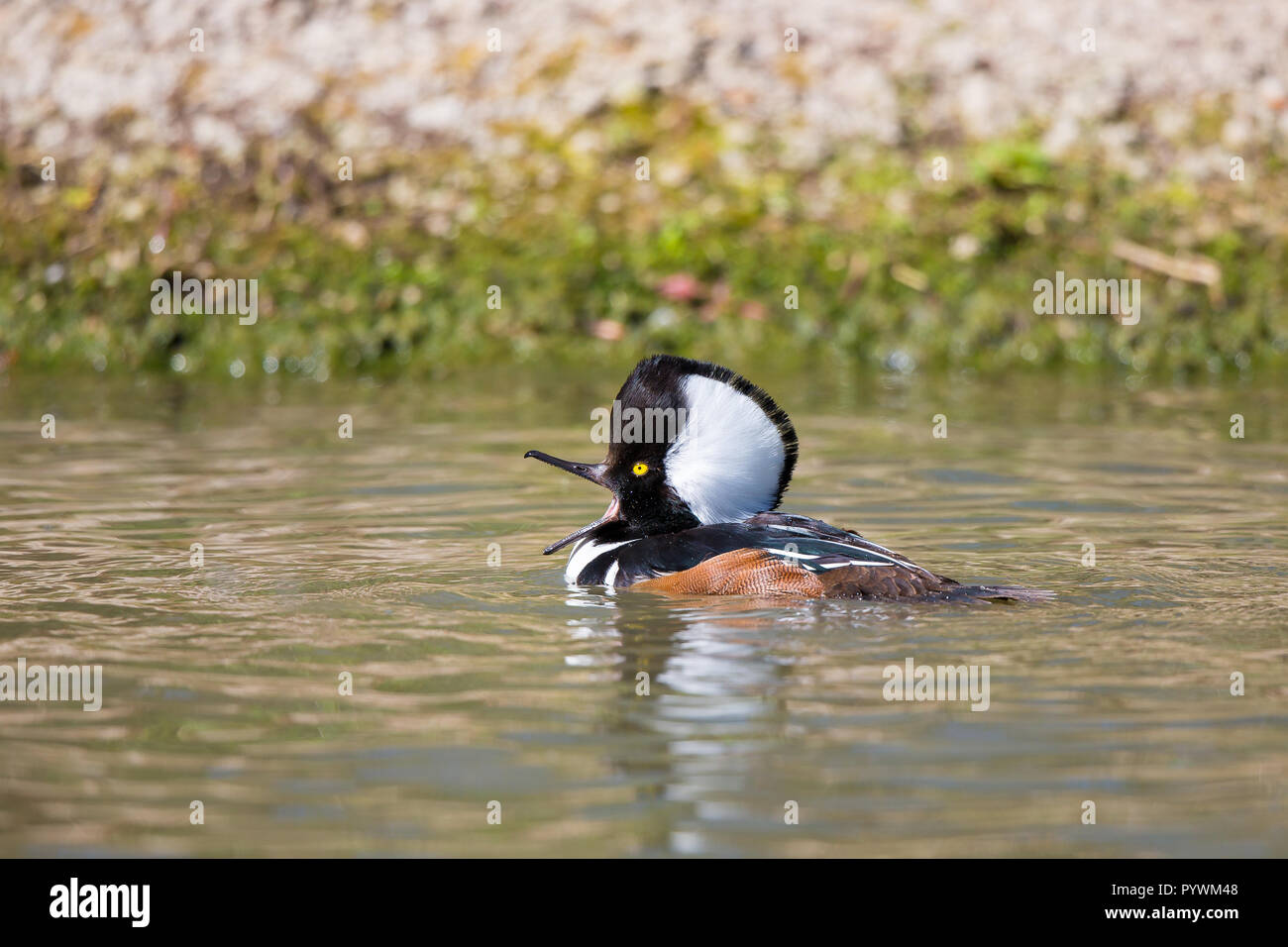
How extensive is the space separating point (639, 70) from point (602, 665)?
892cm

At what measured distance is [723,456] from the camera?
658 centimetres

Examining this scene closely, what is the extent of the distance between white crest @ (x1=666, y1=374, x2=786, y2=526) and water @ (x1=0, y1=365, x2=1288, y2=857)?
0.53m

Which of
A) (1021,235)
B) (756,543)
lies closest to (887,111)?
(1021,235)

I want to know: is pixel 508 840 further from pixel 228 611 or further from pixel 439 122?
pixel 439 122

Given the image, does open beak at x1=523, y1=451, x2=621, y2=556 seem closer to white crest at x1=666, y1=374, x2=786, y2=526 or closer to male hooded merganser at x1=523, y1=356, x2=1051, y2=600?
male hooded merganser at x1=523, y1=356, x2=1051, y2=600

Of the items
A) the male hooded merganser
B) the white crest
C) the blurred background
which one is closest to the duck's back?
the male hooded merganser

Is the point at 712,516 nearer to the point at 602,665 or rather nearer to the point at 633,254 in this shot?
the point at 602,665

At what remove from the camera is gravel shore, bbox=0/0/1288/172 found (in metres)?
13.2

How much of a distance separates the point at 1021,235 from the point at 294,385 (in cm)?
527

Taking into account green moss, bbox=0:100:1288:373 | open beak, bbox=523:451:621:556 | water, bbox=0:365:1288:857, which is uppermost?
green moss, bbox=0:100:1288:373

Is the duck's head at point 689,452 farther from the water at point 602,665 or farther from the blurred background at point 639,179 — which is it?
the blurred background at point 639,179

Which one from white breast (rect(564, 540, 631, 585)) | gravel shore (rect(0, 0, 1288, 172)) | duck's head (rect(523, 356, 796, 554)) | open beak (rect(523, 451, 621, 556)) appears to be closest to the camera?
duck's head (rect(523, 356, 796, 554))

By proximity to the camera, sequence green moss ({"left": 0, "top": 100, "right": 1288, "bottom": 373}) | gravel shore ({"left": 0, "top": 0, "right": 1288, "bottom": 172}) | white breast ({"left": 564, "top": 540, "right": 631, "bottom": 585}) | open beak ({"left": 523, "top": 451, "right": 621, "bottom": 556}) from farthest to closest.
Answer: gravel shore ({"left": 0, "top": 0, "right": 1288, "bottom": 172}) → green moss ({"left": 0, "top": 100, "right": 1288, "bottom": 373}) → open beak ({"left": 523, "top": 451, "right": 621, "bottom": 556}) → white breast ({"left": 564, "top": 540, "right": 631, "bottom": 585})

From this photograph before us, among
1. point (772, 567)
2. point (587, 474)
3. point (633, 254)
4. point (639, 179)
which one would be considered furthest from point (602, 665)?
point (639, 179)
